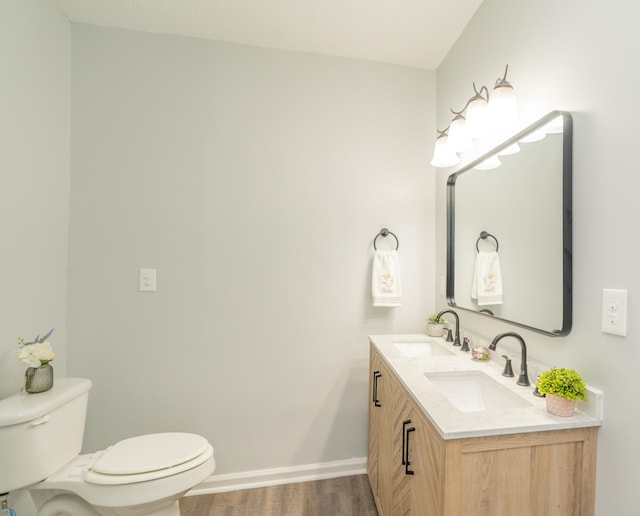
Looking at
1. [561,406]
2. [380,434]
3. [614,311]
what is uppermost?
[614,311]

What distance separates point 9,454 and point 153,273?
34.8 inches

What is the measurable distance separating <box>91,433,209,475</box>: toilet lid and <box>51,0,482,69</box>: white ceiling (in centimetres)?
210

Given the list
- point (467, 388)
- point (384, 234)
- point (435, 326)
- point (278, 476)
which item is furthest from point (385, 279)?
point (278, 476)

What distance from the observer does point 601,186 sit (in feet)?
2.82

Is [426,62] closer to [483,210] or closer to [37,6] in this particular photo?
[483,210]

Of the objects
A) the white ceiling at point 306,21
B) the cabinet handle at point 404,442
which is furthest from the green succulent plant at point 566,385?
the white ceiling at point 306,21

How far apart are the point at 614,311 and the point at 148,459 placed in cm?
169

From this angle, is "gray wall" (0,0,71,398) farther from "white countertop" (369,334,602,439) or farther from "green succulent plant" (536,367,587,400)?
"green succulent plant" (536,367,587,400)

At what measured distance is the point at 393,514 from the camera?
1.19 m

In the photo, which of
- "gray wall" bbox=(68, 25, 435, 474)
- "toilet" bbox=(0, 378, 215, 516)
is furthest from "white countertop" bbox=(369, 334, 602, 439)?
"toilet" bbox=(0, 378, 215, 516)

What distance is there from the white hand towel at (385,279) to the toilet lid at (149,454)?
1.15m

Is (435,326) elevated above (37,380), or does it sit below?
above

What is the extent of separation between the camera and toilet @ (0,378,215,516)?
3.47 ft

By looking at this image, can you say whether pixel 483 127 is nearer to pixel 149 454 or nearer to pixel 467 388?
pixel 467 388
